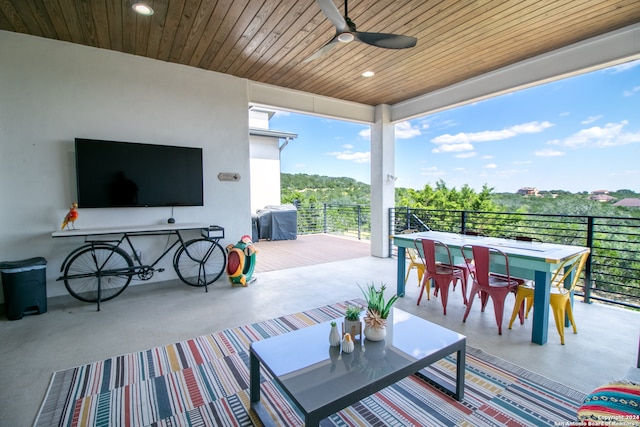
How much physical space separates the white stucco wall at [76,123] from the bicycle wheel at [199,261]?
0.18m

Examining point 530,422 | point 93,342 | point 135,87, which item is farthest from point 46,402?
point 135,87

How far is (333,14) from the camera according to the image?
2.27 m

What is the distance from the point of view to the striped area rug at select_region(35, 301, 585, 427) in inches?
67.0

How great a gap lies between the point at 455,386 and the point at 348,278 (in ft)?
9.02

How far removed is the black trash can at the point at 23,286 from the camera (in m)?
3.06

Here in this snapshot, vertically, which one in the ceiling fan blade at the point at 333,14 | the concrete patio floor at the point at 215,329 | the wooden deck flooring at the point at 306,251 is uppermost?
the ceiling fan blade at the point at 333,14

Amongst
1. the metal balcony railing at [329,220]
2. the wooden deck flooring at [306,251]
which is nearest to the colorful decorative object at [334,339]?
the wooden deck flooring at [306,251]

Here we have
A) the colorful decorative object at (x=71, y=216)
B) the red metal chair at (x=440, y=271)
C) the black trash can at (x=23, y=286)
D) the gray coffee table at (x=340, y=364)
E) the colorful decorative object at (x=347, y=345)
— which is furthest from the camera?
the colorful decorative object at (x=71, y=216)

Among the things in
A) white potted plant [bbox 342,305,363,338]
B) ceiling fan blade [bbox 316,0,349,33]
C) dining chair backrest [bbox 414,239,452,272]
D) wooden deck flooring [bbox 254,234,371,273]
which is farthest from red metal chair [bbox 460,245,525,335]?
wooden deck flooring [bbox 254,234,371,273]

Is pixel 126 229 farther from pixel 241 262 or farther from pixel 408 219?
pixel 408 219

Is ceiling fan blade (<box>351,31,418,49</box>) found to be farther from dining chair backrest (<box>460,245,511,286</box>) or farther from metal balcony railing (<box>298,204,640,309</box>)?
metal balcony railing (<box>298,204,640,309</box>)

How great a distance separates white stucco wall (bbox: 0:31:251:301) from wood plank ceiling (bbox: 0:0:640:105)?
23 centimetres

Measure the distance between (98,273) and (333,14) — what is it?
375 centimetres

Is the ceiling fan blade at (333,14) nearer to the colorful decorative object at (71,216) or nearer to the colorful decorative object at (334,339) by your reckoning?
the colorful decorative object at (334,339)
